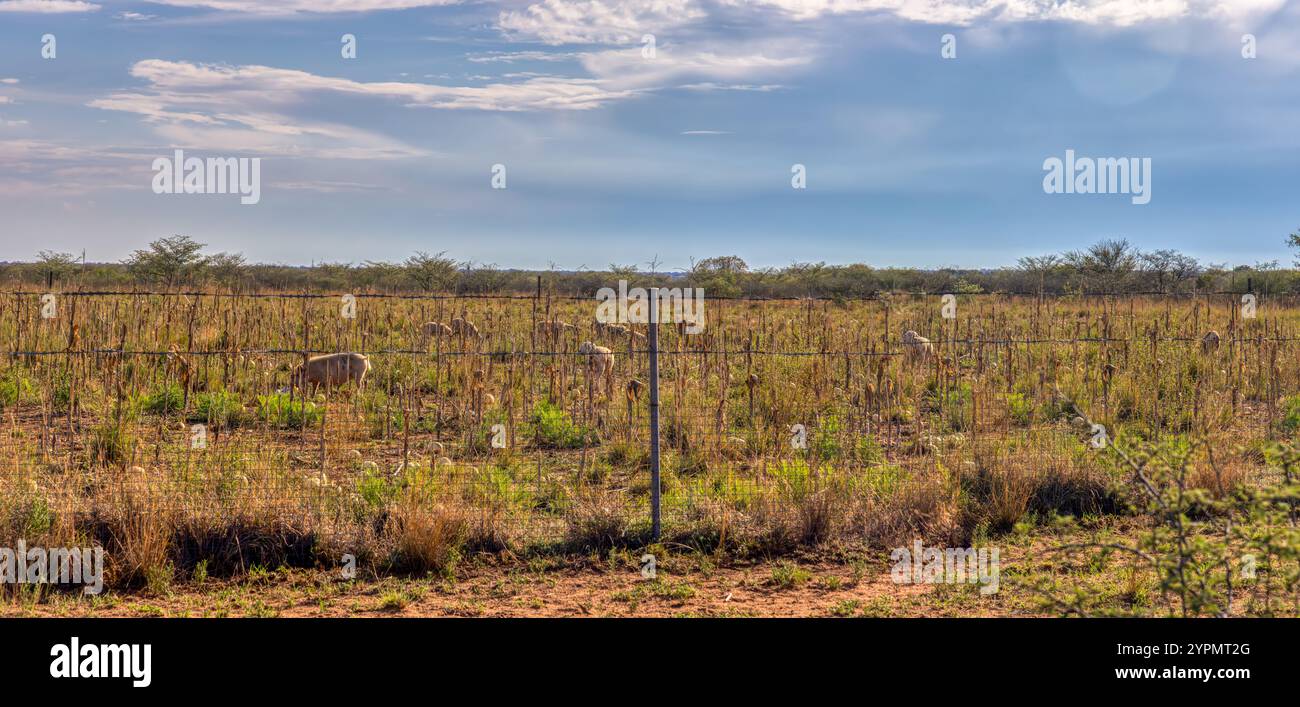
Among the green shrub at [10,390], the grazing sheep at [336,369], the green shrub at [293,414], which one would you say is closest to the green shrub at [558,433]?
the green shrub at [293,414]

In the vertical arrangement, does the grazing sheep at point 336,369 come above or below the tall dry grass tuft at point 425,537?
above

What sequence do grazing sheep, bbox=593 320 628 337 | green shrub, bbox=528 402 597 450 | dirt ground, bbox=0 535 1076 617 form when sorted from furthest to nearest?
grazing sheep, bbox=593 320 628 337
green shrub, bbox=528 402 597 450
dirt ground, bbox=0 535 1076 617

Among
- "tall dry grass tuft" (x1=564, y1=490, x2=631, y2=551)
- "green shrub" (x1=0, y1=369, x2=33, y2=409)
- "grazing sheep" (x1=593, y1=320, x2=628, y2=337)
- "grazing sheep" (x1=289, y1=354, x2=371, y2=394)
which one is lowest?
"tall dry grass tuft" (x1=564, y1=490, x2=631, y2=551)

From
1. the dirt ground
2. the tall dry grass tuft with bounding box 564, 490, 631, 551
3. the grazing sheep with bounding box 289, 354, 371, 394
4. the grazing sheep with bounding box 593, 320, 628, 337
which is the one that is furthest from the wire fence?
the grazing sheep with bounding box 593, 320, 628, 337

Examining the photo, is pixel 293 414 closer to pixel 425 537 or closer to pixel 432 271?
pixel 425 537

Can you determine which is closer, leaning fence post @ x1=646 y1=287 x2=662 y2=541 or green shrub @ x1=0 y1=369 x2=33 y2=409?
leaning fence post @ x1=646 y1=287 x2=662 y2=541

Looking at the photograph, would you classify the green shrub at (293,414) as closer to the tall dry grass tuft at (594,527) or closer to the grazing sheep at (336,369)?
the grazing sheep at (336,369)

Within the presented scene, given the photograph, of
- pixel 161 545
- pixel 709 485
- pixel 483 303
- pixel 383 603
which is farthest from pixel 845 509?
pixel 483 303

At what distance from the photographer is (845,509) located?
285 inches

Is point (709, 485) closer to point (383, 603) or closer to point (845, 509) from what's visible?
point (845, 509)

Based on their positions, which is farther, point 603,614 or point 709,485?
point 709,485

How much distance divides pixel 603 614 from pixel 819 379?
6.13 meters

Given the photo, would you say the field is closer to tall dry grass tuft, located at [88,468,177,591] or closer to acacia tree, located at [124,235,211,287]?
tall dry grass tuft, located at [88,468,177,591]

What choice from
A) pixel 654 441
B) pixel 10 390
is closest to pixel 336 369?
pixel 10 390
